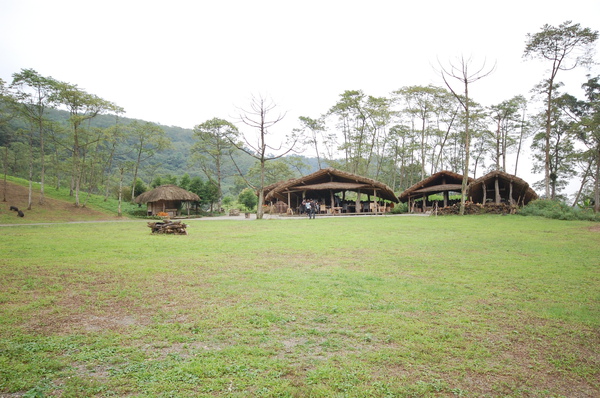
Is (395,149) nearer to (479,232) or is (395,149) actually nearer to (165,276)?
(479,232)

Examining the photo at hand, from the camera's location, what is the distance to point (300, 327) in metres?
3.55

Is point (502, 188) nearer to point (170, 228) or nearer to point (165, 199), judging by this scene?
point (170, 228)

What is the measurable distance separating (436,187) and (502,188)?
5.03 m

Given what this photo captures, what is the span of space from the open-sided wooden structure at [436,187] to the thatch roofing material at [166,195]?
70.9 ft

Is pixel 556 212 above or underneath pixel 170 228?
above

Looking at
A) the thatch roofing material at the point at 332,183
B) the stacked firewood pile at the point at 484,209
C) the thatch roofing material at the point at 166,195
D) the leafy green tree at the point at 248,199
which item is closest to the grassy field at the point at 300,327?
the stacked firewood pile at the point at 484,209

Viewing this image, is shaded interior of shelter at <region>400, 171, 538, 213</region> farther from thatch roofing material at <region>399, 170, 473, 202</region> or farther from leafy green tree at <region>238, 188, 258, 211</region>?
leafy green tree at <region>238, 188, 258, 211</region>

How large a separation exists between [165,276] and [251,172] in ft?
148

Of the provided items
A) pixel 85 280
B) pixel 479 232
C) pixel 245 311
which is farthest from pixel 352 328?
pixel 479 232

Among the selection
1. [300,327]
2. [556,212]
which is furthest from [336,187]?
[300,327]

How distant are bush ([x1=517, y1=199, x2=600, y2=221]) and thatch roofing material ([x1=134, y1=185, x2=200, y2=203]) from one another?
28.7 m

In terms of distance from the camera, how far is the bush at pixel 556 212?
16.4 metres

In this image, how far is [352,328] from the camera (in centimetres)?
353

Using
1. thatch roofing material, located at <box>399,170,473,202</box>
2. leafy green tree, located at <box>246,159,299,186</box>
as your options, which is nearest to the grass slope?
leafy green tree, located at <box>246,159,299,186</box>
